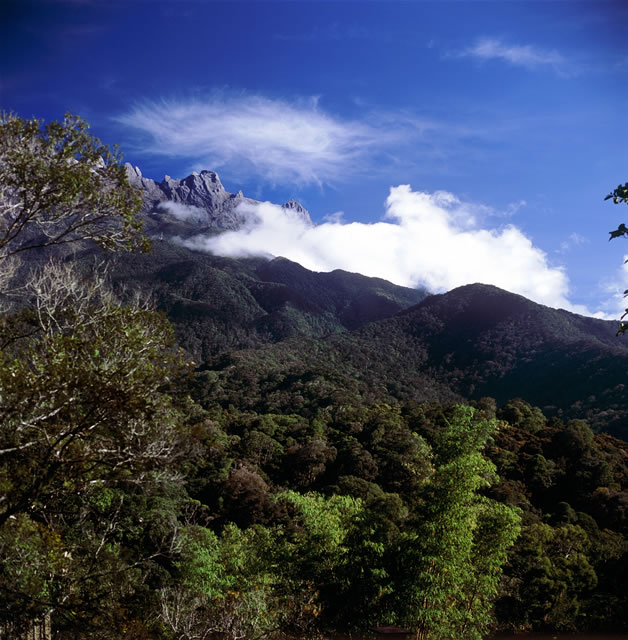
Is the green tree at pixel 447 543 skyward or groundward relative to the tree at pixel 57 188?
groundward

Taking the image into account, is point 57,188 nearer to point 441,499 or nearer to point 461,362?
point 441,499

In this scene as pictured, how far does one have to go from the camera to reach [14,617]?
6.36m

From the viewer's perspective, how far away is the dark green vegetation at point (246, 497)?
4.77 m

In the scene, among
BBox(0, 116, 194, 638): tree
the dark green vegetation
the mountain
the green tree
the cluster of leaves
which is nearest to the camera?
BBox(0, 116, 194, 638): tree

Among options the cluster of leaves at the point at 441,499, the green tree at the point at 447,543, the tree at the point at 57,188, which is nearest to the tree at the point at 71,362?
the tree at the point at 57,188

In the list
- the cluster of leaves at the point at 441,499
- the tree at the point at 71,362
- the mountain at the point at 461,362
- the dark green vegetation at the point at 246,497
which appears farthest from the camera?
the mountain at the point at 461,362

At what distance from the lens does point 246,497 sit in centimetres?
2353

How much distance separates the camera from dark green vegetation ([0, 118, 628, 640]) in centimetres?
477

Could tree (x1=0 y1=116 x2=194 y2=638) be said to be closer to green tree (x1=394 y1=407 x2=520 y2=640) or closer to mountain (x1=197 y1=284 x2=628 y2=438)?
green tree (x1=394 y1=407 x2=520 y2=640)

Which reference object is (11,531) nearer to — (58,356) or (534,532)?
(58,356)

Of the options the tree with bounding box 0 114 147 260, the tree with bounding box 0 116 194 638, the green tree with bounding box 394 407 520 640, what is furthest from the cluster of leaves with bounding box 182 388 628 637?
the tree with bounding box 0 114 147 260

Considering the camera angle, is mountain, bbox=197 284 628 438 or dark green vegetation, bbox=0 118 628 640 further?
mountain, bbox=197 284 628 438

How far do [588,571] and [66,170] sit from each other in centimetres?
2080

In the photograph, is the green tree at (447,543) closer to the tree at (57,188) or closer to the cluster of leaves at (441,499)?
the cluster of leaves at (441,499)
